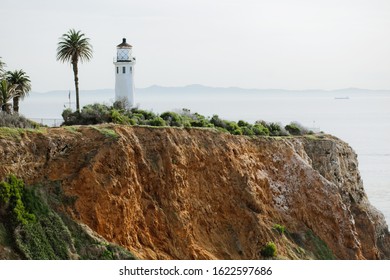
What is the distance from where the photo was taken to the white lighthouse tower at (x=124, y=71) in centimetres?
4441

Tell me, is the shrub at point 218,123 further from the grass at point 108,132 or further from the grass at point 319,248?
the grass at point 108,132

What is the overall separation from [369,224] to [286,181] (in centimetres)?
700

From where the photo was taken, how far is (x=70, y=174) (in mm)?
29094

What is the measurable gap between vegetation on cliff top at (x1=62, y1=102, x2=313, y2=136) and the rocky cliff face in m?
1.63

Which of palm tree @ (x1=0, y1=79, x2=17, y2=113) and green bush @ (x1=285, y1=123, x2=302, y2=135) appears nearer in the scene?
palm tree @ (x1=0, y1=79, x2=17, y2=113)

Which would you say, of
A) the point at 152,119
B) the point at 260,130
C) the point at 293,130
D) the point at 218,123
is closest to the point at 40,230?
the point at 152,119

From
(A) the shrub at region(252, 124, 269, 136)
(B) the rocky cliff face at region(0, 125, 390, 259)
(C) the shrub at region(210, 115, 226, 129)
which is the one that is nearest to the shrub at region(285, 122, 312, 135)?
(B) the rocky cliff face at region(0, 125, 390, 259)

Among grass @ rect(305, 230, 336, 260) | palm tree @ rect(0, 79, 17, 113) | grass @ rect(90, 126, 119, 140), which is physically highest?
palm tree @ rect(0, 79, 17, 113)

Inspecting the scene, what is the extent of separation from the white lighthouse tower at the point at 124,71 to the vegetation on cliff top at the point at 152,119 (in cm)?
390

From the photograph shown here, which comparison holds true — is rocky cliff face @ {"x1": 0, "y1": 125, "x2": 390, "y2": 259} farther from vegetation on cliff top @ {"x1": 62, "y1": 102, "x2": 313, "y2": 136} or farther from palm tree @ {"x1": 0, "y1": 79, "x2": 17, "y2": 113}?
palm tree @ {"x1": 0, "y1": 79, "x2": 17, "y2": 113}

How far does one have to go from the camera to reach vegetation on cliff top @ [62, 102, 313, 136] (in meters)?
35.7

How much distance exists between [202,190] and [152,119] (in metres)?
5.01

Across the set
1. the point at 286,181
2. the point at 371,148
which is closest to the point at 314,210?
the point at 286,181

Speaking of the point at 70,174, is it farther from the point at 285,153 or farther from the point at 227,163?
the point at 285,153
